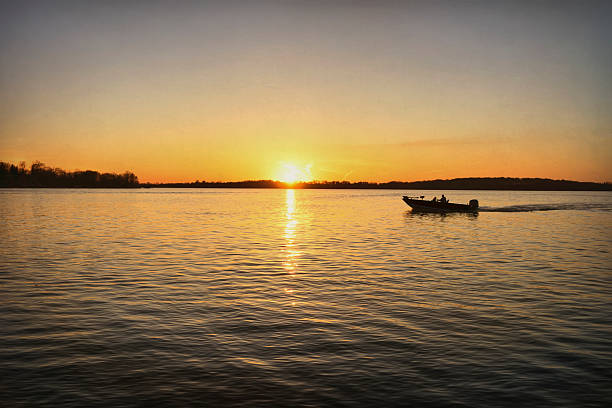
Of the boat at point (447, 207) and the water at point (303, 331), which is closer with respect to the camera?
the water at point (303, 331)

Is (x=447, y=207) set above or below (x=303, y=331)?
above

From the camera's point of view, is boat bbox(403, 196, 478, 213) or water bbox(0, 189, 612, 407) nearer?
water bbox(0, 189, 612, 407)

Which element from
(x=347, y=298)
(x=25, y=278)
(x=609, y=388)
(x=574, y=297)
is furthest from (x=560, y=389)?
(x=25, y=278)

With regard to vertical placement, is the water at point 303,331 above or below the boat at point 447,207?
below

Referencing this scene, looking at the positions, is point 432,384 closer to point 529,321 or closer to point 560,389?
point 560,389

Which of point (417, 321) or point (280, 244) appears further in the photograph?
point (280, 244)

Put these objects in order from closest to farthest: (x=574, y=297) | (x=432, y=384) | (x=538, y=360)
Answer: (x=432, y=384) → (x=538, y=360) → (x=574, y=297)

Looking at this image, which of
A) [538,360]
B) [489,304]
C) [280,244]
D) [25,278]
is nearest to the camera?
[538,360]

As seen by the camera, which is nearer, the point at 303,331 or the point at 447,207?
the point at 303,331

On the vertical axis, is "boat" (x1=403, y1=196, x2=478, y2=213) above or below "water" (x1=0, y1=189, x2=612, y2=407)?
above

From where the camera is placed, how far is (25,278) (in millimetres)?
21609

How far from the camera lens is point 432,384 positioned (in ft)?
31.8

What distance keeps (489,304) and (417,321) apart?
156 inches

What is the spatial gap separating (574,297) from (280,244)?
21666 millimetres
